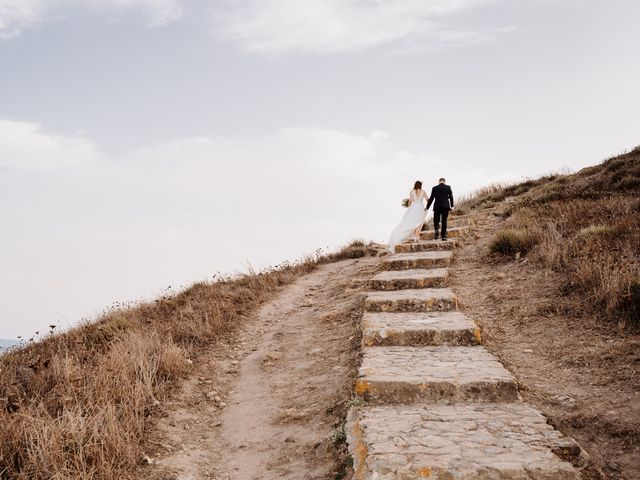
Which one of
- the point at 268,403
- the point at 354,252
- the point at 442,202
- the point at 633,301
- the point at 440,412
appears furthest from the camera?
the point at 354,252

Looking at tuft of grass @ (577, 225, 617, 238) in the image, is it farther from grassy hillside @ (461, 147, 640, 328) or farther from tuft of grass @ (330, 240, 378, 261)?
tuft of grass @ (330, 240, 378, 261)

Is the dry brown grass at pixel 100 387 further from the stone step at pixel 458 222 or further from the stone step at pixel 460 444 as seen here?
the stone step at pixel 458 222

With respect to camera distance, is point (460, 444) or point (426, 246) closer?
point (460, 444)

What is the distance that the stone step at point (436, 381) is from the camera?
426cm

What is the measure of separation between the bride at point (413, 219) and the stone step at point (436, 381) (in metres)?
7.27

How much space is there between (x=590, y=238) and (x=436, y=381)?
5313 mm

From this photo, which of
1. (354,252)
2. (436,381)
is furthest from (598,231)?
(354,252)

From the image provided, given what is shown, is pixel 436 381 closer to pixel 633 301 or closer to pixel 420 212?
pixel 633 301

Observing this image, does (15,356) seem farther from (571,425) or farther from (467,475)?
(571,425)

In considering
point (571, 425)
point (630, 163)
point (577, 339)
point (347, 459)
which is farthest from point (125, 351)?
point (630, 163)

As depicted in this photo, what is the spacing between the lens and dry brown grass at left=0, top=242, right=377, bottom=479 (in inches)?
146

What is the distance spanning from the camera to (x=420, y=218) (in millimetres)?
12211

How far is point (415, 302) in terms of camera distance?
694 centimetres

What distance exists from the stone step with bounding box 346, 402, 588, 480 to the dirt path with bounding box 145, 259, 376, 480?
0.47m
